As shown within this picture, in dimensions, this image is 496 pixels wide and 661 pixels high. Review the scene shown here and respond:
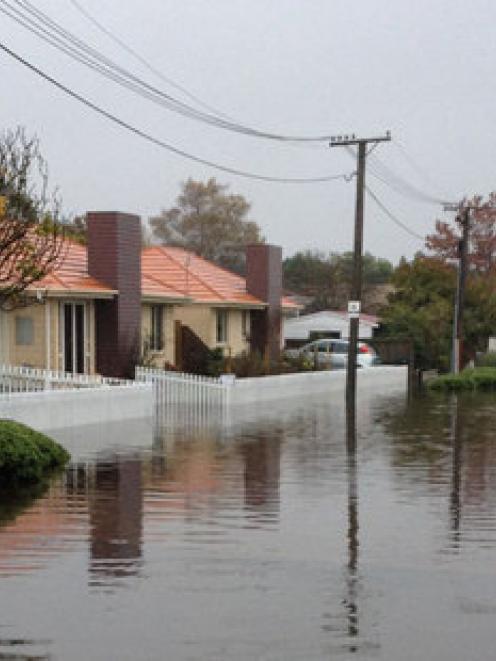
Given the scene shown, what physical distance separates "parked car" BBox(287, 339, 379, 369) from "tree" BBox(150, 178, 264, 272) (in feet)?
138

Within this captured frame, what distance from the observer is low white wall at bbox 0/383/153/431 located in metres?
18.0

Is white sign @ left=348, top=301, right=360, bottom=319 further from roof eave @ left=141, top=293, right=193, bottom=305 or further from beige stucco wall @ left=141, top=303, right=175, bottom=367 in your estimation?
beige stucco wall @ left=141, top=303, right=175, bottom=367

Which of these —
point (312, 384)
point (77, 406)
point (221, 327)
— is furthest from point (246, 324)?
point (77, 406)

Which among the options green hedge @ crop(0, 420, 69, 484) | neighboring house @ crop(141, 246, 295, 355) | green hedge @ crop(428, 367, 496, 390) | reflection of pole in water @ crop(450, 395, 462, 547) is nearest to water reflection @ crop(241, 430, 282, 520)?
reflection of pole in water @ crop(450, 395, 462, 547)

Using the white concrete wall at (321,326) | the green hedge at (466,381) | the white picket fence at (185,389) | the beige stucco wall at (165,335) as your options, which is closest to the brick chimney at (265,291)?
the green hedge at (466,381)

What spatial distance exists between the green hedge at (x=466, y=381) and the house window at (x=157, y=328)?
11.1 metres

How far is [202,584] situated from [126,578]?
0.64 meters

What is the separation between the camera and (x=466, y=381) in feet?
123

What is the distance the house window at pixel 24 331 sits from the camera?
26.0 m

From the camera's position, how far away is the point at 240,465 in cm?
1555

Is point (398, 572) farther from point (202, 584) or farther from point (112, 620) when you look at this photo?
point (112, 620)

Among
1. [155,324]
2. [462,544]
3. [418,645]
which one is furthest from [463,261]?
[418,645]

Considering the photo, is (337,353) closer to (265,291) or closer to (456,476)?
(265,291)

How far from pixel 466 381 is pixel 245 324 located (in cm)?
835
